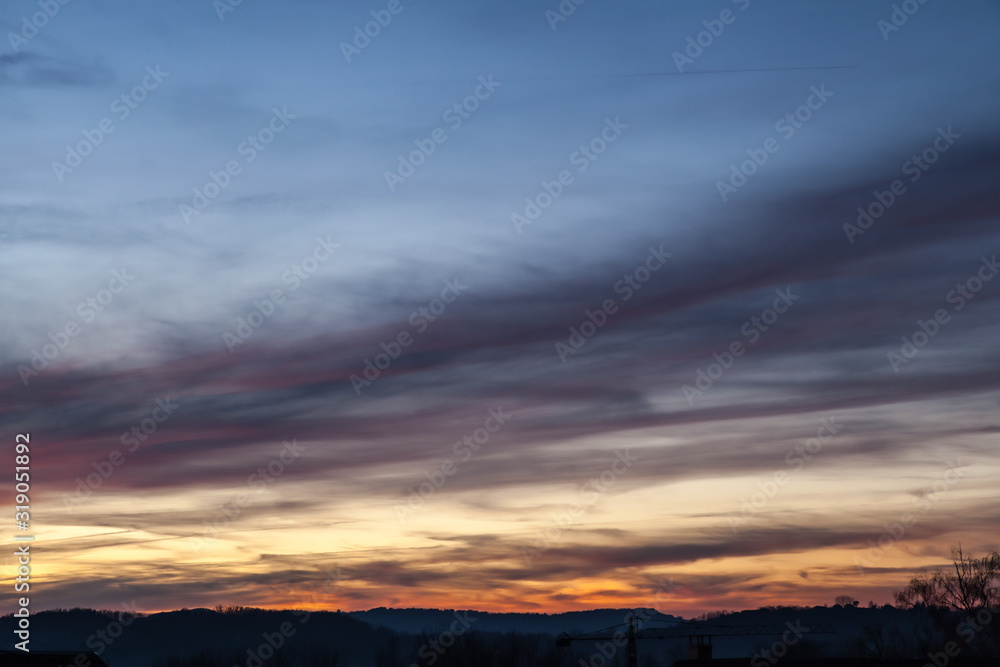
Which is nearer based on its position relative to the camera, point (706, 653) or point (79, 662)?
point (79, 662)

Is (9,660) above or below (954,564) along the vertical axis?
below

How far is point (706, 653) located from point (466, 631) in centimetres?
9232

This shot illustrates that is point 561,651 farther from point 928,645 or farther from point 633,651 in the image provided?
point 928,645

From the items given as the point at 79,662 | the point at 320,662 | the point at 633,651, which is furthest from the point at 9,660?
the point at 320,662

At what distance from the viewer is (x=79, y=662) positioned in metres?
75.1

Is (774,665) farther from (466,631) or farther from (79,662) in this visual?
(466,631)

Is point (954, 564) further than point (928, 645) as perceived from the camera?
No

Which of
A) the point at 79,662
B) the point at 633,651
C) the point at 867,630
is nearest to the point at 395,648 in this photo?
the point at 633,651

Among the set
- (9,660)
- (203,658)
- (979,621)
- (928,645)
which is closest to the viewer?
(9,660)

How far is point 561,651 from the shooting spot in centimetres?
18350

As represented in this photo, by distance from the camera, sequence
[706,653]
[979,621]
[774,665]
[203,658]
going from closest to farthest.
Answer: [774,665] < [706,653] < [979,621] < [203,658]

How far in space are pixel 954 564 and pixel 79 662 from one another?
75.3 metres

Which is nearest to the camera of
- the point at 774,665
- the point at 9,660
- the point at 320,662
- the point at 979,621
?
the point at 9,660

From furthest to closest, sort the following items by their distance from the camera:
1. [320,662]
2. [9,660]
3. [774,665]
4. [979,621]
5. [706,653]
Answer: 1. [320,662]
2. [979,621]
3. [706,653]
4. [774,665]
5. [9,660]
